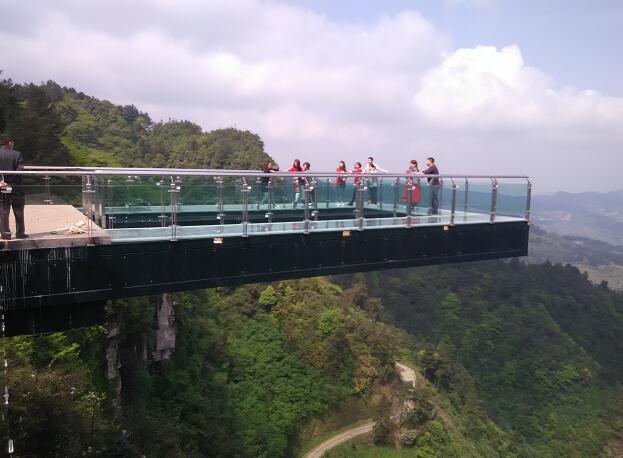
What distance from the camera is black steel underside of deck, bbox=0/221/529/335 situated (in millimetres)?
6516

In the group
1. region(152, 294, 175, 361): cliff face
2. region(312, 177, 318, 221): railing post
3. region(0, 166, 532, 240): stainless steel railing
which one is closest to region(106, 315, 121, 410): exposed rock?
region(152, 294, 175, 361): cliff face

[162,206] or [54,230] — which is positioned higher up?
[162,206]

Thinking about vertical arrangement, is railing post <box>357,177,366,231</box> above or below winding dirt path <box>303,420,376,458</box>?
above

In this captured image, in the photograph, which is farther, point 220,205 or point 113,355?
point 113,355

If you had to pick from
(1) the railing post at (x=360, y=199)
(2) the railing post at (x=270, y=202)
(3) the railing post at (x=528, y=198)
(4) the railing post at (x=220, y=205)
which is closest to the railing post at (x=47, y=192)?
(4) the railing post at (x=220, y=205)

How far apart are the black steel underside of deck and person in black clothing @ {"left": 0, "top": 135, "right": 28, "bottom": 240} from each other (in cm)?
45

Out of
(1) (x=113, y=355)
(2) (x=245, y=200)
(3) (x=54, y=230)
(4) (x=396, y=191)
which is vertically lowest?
(1) (x=113, y=355)

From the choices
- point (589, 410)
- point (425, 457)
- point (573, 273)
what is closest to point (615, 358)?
point (589, 410)

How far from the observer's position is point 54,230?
7.15 m

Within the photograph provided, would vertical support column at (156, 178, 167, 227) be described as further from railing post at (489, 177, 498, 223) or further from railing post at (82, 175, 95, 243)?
railing post at (489, 177, 498, 223)

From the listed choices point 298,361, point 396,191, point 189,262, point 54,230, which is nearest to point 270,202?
point 189,262

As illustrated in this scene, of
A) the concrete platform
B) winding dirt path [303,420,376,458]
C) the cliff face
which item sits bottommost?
winding dirt path [303,420,376,458]

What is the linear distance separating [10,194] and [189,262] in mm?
2840

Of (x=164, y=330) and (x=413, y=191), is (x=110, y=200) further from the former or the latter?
(x=164, y=330)
